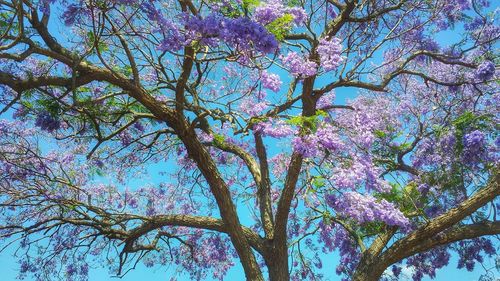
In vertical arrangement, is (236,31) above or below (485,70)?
below

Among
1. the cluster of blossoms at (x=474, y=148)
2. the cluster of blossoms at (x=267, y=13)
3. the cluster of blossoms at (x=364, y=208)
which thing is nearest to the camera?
the cluster of blossoms at (x=267, y=13)

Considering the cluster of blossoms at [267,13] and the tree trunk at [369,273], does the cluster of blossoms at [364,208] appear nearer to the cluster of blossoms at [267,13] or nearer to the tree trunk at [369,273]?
the tree trunk at [369,273]

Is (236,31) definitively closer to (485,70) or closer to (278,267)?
(278,267)

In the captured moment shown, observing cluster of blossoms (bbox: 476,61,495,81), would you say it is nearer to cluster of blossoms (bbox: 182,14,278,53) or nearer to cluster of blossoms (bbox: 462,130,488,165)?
cluster of blossoms (bbox: 462,130,488,165)

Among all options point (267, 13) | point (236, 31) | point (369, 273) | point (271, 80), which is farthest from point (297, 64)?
point (369, 273)

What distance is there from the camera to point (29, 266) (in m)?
9.19

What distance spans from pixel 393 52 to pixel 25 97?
621cm

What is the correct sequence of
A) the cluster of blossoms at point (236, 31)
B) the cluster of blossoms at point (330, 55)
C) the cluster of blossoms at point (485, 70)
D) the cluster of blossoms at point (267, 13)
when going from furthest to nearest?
the cluster of blossoms at point (485, 70)
the cluster of blossoms at point (330, 55)
the cluster of blossoms at point (267, 13)
the cluster of blossoms at point (236, 31)

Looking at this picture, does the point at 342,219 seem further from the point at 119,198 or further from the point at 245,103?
the point at 119,198

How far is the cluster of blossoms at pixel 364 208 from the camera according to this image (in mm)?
6809

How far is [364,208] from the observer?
22.3 ft

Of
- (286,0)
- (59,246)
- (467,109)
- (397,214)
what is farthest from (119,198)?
(467,109)

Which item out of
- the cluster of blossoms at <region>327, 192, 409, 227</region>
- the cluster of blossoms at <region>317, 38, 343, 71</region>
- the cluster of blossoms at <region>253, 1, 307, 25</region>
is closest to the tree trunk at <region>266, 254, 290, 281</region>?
the cluster of blossoms at <region>327, 192, 409, 227</region>

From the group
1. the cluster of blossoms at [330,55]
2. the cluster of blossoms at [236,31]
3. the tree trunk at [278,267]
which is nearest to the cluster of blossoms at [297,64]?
the cluster of blossoms at [330,55]
